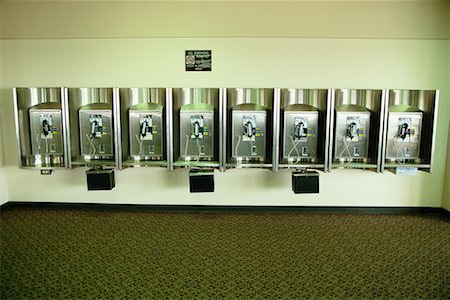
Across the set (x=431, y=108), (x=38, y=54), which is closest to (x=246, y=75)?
(x=431, y=108)

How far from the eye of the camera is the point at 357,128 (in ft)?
12.4

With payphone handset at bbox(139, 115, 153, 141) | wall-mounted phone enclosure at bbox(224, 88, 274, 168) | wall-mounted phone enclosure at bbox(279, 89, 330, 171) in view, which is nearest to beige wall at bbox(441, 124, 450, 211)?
wall-mounted phone enclosure at bbox(279, 89, 330, 171)

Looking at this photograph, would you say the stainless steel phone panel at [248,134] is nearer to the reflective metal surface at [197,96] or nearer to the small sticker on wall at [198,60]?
the reflective metal surface at [197,96]

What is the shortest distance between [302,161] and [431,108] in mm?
1565

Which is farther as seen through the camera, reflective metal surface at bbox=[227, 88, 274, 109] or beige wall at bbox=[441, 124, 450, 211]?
beige wall at bbox=[441, 124, 450, 211]

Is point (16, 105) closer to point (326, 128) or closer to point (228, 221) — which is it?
point (228, 221)

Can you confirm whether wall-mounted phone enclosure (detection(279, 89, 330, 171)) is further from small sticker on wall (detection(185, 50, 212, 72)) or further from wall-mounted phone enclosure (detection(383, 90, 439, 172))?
small sticker on wall (detection(185, 50, 212, 72))

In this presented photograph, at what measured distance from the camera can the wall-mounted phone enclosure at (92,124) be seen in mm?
3857

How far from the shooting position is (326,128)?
3695mm

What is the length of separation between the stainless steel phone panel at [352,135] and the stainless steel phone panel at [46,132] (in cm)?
333

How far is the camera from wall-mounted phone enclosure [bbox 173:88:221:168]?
3.81 metres

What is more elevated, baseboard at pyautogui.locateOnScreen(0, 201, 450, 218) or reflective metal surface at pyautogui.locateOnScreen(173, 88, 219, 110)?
reflective metal surface at pyautogui.locateOnScreen(173, 88, 219, 110)

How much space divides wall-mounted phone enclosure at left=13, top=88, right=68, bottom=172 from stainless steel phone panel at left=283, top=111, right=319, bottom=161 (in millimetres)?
2643

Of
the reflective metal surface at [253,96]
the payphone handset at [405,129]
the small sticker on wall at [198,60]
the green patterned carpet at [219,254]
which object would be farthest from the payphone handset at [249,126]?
the payphone handset at [405,129]
